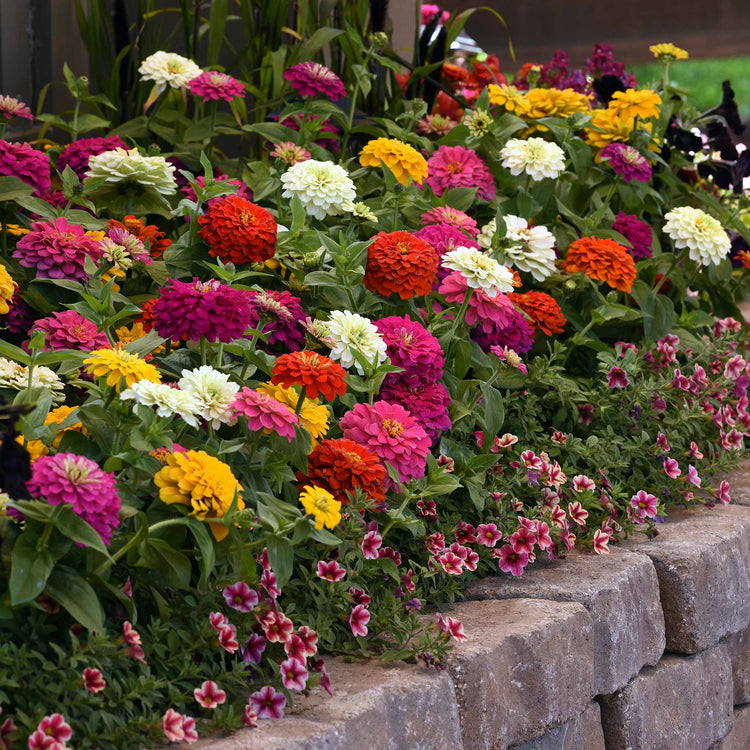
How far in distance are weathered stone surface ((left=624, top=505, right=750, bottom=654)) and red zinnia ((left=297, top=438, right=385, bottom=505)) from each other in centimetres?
58

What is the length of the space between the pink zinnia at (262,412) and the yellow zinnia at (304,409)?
0.12 m

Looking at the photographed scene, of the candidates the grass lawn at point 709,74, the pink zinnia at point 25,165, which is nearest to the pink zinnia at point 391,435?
the pink zinnia at point 25,165

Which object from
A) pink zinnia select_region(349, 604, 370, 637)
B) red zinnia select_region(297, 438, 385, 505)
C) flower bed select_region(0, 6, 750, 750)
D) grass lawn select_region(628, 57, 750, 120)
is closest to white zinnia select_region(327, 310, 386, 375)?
flower bed select_region(0, 6, 750, 750)

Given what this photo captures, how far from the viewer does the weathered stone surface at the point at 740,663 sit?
1.92m

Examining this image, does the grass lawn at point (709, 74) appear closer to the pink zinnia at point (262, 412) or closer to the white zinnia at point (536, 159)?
the white zinnia at point (536, 159)

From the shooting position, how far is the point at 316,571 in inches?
53.1

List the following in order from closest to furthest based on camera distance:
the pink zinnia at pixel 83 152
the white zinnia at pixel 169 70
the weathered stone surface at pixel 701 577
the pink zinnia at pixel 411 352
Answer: the pink zinnia at pixel 411 352, the weathered stone surface at pixel 701 577, the pink zinnia at pixel 83 152, the white zinnia at pixel 169 70

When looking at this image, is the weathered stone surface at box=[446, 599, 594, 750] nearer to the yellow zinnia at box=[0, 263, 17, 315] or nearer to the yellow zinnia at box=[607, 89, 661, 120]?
the yellow zinnia at box=[0, 263, 17, 315]

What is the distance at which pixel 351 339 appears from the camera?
145 cm

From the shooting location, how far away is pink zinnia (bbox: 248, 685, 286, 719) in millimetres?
1174

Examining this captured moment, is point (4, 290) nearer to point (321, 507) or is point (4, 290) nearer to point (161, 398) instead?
point (161, 398)

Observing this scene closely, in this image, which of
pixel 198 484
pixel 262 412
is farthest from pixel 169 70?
pixel 198 484

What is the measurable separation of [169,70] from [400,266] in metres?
0.87

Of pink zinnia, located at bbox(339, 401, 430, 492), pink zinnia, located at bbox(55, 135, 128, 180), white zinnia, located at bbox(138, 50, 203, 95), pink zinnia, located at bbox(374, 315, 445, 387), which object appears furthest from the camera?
white zinnia, located at bbox(138, 50, 203, 95)
